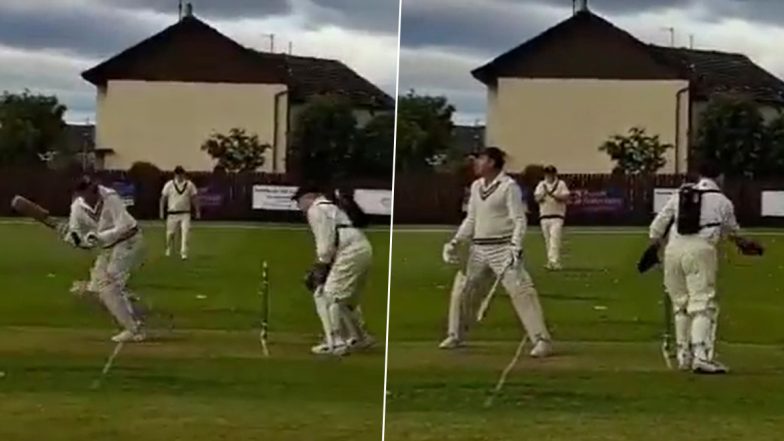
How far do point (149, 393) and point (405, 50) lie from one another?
6.31 feet

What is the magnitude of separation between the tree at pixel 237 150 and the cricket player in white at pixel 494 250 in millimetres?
921

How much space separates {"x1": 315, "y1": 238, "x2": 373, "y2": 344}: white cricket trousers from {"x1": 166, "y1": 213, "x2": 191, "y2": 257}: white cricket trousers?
0.63 m

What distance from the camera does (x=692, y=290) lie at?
6699 millimetres

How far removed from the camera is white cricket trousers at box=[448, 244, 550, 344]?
6.63 m

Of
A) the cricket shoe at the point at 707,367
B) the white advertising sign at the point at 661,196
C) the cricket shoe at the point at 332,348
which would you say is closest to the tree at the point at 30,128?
the cricket shoe at the point at 332,348

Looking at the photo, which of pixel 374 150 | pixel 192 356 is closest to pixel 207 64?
pixel 374 150

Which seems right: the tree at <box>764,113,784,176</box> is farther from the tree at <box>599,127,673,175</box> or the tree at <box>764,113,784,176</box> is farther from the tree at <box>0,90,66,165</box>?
the tree at <box>0,90,66,165</box>

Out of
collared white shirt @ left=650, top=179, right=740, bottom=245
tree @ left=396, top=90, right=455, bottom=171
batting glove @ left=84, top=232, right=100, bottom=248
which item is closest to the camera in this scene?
tree @ left=396, top=90, right=455, bottom=171

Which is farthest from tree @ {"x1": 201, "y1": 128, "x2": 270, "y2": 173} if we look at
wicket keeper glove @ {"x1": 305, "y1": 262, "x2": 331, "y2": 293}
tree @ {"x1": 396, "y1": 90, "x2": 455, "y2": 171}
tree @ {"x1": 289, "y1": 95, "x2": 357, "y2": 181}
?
tree @ {"x1": 396, "y1": 90, "x2": 455, "y2": 171}

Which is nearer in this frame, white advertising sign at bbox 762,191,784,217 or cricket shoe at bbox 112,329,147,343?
white advertising sign at bbox 762,191,784,217

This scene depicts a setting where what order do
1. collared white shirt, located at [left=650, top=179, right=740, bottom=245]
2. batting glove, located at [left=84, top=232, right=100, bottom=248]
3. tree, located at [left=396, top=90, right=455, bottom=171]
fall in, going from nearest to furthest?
1. tree, located at [left=396, top=90, right=455, bottom=171]
2. collared white shirt, located at [left=650, top=179, right=740, bottom=245]
3. batting glove, located at [left=84, top=232, right=100, bottom=248]

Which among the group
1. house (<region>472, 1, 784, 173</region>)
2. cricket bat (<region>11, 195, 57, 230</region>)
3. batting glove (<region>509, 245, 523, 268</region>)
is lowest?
batting glove (<region>509, 245, 523, 268</region>)

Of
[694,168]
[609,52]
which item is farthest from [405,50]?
[694,168]

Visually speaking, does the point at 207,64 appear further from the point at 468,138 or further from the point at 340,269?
the point at 468,138
